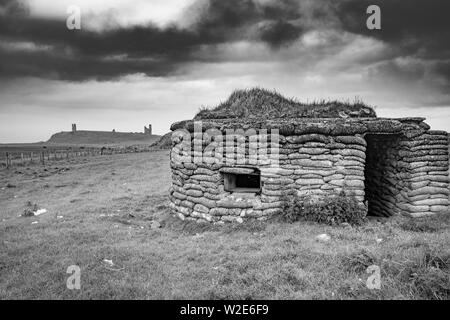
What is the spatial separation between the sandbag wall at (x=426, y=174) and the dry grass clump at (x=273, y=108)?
1.48 metres

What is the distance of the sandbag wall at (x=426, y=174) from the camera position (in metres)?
7.02

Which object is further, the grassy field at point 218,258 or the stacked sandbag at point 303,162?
the stacked sandbag at point 303,162

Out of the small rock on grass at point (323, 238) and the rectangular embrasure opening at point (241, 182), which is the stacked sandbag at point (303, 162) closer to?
the rectangular embrasure opening at point (241, 182)

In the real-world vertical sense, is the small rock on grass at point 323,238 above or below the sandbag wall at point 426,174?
below

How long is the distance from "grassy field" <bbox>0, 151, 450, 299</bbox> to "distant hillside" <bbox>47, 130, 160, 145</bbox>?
88.6 m

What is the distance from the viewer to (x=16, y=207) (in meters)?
10.7

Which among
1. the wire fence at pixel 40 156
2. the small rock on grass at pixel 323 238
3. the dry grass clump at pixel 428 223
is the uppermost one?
the wire fence at pixel 40 156

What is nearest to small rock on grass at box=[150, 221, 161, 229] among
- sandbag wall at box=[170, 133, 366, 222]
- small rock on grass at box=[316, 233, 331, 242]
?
sandbag wall at box=[170, 133, 366, 222]

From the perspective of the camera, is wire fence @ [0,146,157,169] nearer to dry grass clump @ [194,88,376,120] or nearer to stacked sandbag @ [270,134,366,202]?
dry grass clump @ [194,88,376,120]

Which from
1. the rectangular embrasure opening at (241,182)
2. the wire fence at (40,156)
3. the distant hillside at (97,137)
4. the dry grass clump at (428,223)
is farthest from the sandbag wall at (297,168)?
the distant hillside at (97,137)

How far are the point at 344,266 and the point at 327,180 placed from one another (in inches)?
103

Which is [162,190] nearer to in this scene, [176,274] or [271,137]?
[271,137]
